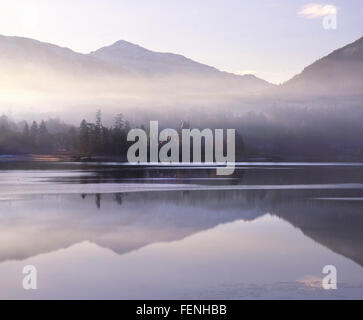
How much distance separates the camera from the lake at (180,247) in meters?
17.1

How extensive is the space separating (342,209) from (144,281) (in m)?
21.5

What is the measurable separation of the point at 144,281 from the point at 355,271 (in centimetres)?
681

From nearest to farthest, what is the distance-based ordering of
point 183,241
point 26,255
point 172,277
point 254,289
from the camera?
point 254,289 < point 172,277 < point 26,255 < point 183,241

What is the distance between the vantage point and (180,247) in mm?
23891

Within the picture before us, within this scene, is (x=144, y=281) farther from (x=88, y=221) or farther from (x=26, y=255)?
(x=88, y=221)

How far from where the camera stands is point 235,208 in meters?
38.2

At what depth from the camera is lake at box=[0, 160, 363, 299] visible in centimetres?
1712

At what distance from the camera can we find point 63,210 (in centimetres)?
3588
